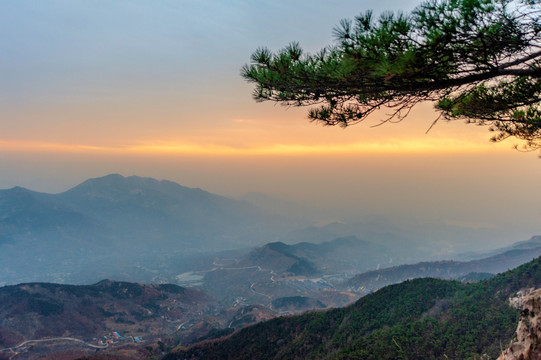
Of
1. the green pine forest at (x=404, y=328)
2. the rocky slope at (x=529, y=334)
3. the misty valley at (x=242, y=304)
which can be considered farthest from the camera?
the misty valley at (x=242, y=304)

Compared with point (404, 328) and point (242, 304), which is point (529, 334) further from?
point (242, 304)

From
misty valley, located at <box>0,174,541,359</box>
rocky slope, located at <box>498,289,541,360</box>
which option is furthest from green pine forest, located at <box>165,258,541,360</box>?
rocky slope, located at <box>498,289,541,360</box>

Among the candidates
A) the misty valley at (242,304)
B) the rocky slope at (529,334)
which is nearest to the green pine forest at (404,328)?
the misty valley at (242,304)

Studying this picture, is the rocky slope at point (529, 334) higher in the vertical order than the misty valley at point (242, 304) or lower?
higher

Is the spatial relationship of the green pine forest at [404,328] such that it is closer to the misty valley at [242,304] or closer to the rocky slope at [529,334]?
the misty valley at [242,304]

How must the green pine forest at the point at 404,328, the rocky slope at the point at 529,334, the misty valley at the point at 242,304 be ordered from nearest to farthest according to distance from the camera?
the rocky slope at the point at 529,334 → the green pine forest at the point at 404,328 → the misty valley at the point at 242,304

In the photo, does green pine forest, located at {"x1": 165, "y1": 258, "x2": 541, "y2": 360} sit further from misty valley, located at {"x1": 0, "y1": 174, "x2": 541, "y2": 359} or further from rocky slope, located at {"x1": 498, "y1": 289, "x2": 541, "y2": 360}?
rocky slope, located at {"x1": 498, "y1": 289, "x2": 541, "y2": 360}

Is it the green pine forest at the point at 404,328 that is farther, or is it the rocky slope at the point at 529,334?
the green pine forest at the point at 404,328

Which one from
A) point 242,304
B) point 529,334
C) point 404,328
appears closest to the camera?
point 529,334

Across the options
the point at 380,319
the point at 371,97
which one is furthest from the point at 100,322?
the point at 371,97

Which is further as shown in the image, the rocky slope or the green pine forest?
the green pine forest

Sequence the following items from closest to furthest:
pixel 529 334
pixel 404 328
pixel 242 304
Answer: pixel 529 334
pixel 404 328
pixel 242 304

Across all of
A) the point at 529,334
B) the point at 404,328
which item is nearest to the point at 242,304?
the point at 404,328
